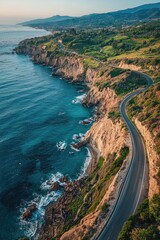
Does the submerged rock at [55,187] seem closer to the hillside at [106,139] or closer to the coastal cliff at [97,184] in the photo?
the coastal cliff at [97,184]

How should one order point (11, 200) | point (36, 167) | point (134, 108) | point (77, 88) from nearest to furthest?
1. point (11, 200)
2. point (36, 167)
3. point (134, 108)
4. point (77, 88)

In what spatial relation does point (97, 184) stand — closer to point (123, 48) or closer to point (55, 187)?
point (55, 187)

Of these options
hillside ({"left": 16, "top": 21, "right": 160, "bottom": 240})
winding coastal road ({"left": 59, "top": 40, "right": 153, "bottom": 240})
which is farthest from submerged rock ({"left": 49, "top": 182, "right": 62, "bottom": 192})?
winding coastal road ({"left": 59, "top": 40, "right": 153, "bottom": 240})

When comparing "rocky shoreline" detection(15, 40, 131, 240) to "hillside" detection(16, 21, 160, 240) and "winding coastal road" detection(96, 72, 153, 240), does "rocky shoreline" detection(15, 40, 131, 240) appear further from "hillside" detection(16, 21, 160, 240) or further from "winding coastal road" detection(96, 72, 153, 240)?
"winding coastal road" detection(96, 72, 153, 240)

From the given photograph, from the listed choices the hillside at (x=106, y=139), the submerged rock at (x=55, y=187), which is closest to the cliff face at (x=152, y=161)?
the hillside at (x=106, y=139)

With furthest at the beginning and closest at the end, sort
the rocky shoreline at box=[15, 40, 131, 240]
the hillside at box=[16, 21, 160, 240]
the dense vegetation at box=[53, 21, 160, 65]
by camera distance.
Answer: the dense vegetation at box=[53, 21, 160, 65], the hillside at box=[16, 21, 160, 240], the rocky shoreline at box=[15, 40, 131, 240]

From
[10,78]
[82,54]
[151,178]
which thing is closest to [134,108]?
[151,178]

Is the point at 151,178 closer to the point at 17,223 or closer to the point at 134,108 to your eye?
the point at 17,223
